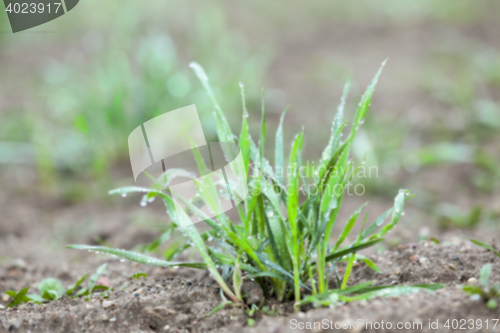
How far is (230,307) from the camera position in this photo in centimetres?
114

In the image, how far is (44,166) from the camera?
99.8 inches

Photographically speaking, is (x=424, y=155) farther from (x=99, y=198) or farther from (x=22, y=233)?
(x=22, y=233)

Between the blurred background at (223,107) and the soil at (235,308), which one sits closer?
the soil at (235,308)

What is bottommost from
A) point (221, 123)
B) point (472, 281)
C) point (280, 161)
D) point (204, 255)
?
point (472, 281)

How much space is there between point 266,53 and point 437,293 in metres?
2.90

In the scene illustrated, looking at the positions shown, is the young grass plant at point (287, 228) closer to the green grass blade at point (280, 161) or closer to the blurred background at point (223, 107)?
the green grass blade at point (280, 161)

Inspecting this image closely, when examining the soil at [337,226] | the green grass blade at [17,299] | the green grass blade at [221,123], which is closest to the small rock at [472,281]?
the soil at [337,226]

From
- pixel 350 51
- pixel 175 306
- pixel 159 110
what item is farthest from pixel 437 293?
pixel 350 51

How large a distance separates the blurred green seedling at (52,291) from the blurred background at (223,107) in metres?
0.43

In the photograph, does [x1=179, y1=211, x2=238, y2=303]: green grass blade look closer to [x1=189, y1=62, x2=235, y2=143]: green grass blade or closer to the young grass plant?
the young grass plant

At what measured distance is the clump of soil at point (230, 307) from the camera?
99 centimetres

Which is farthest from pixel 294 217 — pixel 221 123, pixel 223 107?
pixel 223 107

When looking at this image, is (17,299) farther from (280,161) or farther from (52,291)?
(280,161)

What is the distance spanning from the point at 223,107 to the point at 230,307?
1.87 m
